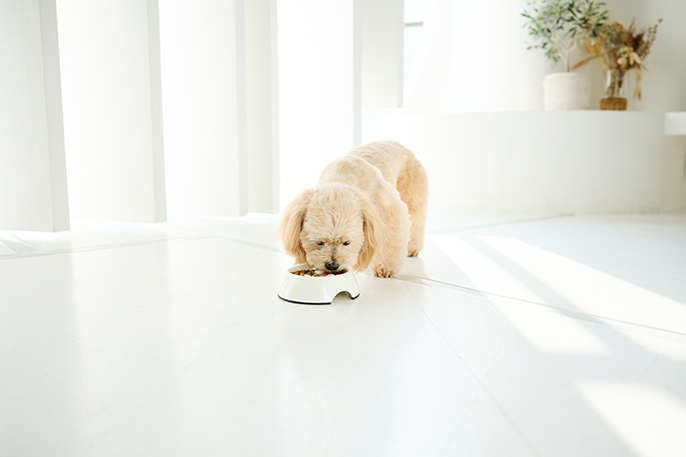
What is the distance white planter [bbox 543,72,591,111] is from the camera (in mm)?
4145

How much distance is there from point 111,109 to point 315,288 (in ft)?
6.95

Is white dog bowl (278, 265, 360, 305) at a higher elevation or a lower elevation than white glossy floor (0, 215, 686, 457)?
higher

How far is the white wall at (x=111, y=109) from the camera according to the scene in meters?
3.07

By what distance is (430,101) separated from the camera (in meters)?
5.20

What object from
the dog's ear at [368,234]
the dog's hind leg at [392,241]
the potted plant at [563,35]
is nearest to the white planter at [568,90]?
the potted plant at [563,35]

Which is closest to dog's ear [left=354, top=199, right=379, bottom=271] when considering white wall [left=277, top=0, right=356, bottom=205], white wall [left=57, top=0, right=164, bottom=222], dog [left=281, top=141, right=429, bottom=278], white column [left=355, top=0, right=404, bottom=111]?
dog [left=281, top=141, right=429, bottom=278]

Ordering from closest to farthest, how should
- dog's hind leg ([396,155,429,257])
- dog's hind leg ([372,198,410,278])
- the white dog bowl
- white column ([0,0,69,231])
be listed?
the white dog bowl → dog's hind leg ([372,198,410,278]) → dog's hind leg ([396,155,429,257]) → white column ([0,0,69,231])

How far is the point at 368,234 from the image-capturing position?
5.90ft

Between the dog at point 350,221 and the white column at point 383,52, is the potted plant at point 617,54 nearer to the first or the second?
the white column at point 383,52

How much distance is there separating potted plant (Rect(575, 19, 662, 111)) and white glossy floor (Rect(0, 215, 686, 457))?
2.33 metres

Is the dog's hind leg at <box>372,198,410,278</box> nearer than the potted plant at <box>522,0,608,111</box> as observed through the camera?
Yes

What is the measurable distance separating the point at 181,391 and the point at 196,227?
7.14ft

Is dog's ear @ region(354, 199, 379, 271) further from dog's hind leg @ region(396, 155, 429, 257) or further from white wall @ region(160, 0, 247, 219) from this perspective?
white wall @ region(160, 0, 247, 219)

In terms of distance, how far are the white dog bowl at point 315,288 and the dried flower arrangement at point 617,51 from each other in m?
3.51
